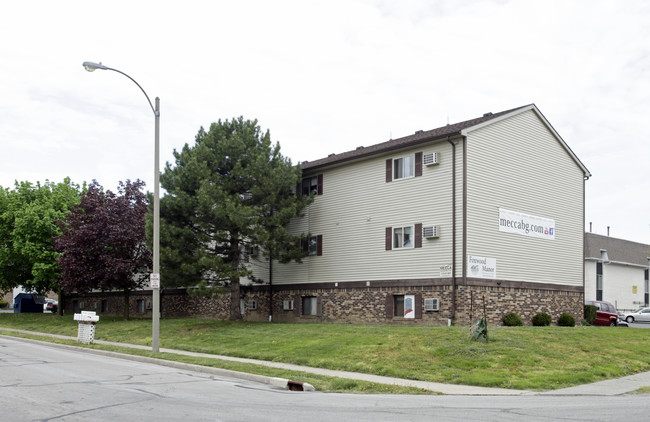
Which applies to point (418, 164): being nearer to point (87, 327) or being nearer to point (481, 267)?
point (481, 267)

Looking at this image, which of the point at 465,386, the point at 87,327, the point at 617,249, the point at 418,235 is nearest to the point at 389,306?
the point at 418,235

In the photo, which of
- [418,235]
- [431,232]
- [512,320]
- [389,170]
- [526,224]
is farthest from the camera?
[389,170]

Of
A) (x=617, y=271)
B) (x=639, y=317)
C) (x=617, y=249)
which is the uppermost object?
(x=617, y=249)

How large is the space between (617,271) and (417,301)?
1509 inches

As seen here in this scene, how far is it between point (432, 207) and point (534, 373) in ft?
40.6

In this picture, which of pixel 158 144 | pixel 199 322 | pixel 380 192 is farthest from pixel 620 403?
pixel 199 322

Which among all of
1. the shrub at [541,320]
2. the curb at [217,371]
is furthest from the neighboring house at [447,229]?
the curb at [217,371]

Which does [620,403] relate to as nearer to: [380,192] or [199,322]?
[380,192]

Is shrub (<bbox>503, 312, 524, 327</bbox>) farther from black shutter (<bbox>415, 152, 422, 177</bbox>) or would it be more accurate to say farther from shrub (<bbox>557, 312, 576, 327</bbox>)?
black shutter (<bbox>415, 152, 422, 177</bbox>)

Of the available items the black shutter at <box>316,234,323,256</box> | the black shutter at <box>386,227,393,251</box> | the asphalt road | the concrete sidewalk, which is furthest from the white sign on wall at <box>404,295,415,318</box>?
the asphalt road

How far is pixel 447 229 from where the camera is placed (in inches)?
1039

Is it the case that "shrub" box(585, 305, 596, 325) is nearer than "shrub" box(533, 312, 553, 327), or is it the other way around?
"shrub" box(533, 312, 553, 327)

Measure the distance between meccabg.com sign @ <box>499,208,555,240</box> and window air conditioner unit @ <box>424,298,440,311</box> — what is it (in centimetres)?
425

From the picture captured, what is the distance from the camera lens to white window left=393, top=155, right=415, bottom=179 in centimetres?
2847
